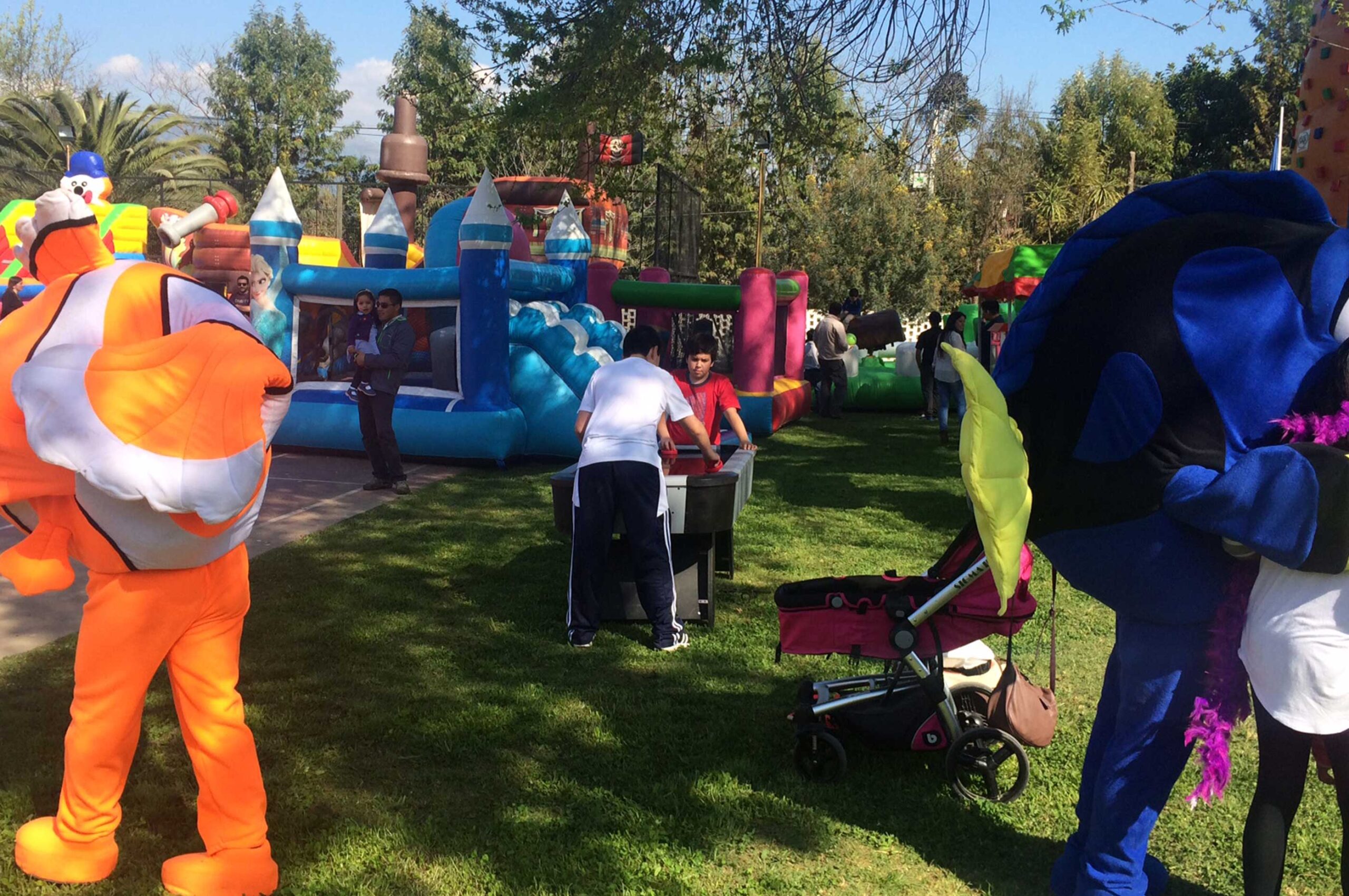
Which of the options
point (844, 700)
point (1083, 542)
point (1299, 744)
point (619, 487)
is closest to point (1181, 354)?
point (1083, 542)

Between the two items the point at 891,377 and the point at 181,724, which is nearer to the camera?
the point at 181,724

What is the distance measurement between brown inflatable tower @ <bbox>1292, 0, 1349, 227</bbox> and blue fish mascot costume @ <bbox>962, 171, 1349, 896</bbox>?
200 inches

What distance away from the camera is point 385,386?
9.33m

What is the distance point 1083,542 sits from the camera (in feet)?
9.46

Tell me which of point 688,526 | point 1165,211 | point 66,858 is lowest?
point 66,858

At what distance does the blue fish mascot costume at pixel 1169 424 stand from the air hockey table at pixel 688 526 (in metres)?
2.99

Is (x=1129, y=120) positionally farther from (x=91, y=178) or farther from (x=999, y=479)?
(x=999, y=479)

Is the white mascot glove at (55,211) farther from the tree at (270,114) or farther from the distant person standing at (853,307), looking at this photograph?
the tree at (270,114)

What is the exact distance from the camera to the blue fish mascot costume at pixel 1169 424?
2.61 metres

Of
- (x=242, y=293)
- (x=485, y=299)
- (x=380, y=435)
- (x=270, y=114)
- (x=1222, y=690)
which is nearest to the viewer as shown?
(x=1222, y=690)

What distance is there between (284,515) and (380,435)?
1.17 metres

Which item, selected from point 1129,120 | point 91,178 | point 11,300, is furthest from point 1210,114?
point 11,300

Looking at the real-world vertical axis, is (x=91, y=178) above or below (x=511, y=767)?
above

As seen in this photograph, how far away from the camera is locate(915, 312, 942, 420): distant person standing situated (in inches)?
604
